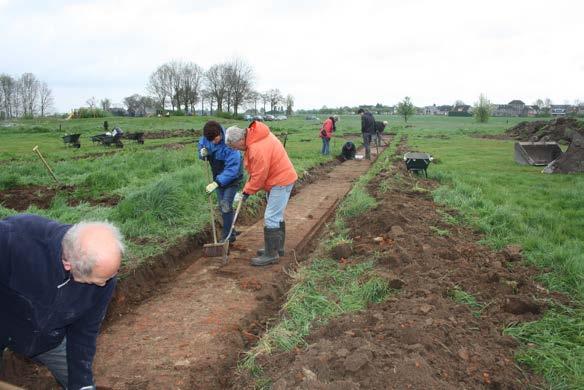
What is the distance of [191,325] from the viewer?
15.2 ft

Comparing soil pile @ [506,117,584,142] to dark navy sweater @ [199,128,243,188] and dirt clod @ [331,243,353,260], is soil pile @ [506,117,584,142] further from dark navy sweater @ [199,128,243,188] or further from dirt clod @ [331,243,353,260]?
dark navy sweater @ [199,128,243,188]

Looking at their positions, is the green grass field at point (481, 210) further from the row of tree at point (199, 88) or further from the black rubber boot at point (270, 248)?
the row of tree at point (199, 88)

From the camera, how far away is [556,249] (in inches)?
225

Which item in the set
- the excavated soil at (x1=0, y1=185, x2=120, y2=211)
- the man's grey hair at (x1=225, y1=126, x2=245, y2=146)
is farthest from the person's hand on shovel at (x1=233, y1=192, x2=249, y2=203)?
the excavated soil at (x1=0, y1=185, x2=120, y2=211)

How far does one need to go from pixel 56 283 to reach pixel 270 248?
4.00m

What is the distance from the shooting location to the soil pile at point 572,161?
1280 centimetres

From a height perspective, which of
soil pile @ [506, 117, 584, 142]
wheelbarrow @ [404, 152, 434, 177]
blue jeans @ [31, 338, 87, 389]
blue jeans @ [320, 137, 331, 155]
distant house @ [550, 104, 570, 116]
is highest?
distant house @ [550, 104, 570, 116]

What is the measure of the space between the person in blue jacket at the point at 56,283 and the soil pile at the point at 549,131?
25.2m

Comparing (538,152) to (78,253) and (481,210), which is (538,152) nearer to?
(481,210)

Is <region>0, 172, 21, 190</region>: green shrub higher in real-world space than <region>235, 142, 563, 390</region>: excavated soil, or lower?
higher

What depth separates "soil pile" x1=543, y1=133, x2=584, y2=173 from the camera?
12.8 metres

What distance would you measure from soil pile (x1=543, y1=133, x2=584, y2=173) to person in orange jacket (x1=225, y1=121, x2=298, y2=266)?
10.4m

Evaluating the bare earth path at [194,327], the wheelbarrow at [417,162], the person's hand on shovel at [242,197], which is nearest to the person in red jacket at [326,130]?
the wheelbarrow at [417,162]

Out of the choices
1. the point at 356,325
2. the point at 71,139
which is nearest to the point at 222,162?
the point at 356,325
